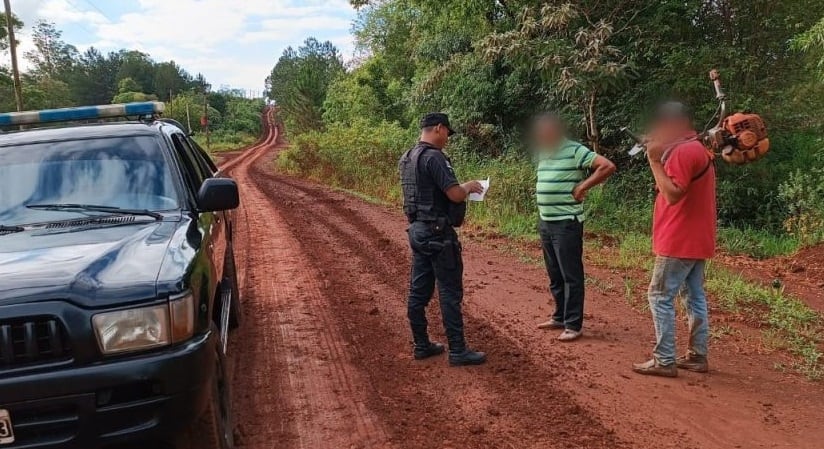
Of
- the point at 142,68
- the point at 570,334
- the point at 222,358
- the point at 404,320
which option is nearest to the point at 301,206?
the point at 404,320

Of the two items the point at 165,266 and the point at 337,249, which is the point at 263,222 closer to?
the point at 337,249

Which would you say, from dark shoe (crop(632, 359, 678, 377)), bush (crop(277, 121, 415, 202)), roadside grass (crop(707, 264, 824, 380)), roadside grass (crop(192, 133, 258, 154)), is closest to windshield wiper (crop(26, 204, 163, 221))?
dark shoe (crop(632, 359, 678, 377))

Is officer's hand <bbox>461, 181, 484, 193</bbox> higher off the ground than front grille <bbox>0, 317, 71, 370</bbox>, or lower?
higher

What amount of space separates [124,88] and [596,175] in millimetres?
89222

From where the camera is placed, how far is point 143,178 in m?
3.57

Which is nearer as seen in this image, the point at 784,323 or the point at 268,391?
the point at 268,391

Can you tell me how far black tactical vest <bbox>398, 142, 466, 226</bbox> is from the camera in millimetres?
4359

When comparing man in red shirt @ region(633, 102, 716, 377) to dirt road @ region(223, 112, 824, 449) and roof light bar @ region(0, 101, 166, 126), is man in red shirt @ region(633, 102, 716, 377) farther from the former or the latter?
roof light bar @ region(0, 101, 166, 126)

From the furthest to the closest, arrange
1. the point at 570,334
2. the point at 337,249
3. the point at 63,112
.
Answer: the point at 337,249
the point at 570,334
the point at 63,112

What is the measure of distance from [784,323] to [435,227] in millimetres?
3358

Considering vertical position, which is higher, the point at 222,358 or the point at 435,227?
the point at 435,227

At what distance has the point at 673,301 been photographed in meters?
4.15

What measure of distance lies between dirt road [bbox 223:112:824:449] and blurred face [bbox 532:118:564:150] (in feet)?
5.41

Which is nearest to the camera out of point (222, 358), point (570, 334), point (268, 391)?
point (222, 358)
